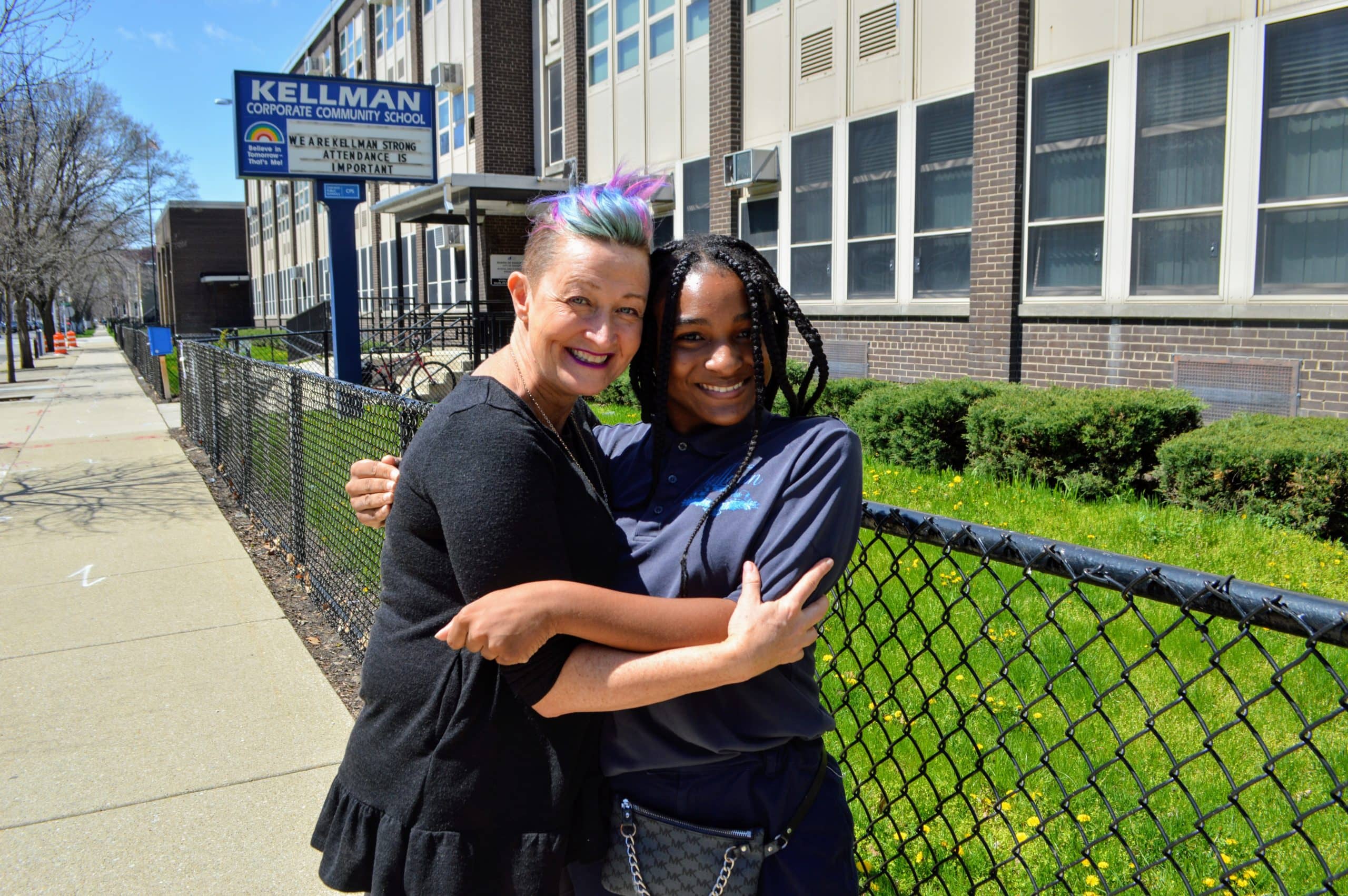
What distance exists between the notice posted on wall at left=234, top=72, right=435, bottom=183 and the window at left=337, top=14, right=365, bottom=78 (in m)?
24.2

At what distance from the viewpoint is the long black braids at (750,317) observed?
5.50 ft

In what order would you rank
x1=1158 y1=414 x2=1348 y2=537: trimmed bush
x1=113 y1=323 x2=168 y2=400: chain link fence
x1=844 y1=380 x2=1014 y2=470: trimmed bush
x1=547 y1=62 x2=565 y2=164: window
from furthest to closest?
x1=547 y1=62 x2=565 y2=164: window < x1=113 y1=323 x2=168 y2=400: chain link fence < x1=844 y1=380 x2=1014 y2=470: trimmed bush < x1=1158 y1=414 x2=1348 y2=537: trimmed bush

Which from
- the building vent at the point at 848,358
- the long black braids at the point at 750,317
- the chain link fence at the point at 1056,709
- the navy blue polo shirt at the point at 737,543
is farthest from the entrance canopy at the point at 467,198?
the navy blue polo shirt at the point at 737,543

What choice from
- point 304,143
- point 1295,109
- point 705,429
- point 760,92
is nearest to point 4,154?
point 304,143

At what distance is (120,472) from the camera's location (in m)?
10.5

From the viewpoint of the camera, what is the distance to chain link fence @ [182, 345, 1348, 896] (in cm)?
173

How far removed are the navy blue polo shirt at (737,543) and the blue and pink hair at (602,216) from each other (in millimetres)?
359

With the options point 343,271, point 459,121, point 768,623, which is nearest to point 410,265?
point 459,121

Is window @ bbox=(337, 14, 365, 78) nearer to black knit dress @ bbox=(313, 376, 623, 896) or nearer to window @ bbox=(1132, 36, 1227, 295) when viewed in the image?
window @ bbox=(1132, 36, 1227, 295)

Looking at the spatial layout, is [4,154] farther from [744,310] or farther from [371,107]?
[744,310]

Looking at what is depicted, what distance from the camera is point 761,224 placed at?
14.8 m

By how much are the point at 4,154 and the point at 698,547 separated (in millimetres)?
25916

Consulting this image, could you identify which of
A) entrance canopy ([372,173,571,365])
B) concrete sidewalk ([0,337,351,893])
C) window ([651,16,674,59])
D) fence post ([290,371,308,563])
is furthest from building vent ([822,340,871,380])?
concrete sidewalk ([0,337,351,893])

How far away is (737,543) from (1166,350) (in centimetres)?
876
